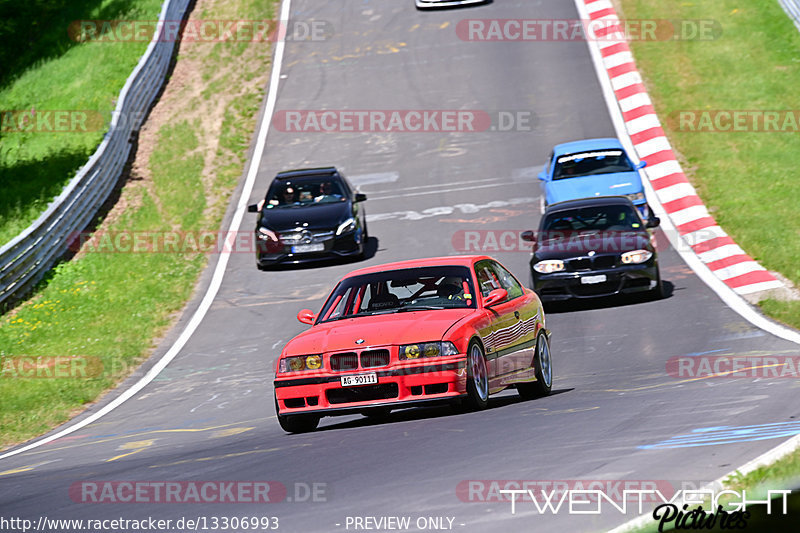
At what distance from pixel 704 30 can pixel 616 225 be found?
17584 millimetres

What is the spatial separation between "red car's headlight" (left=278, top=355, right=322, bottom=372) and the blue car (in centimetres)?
1208

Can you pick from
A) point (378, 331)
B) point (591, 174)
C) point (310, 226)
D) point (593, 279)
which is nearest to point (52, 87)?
point (310, 226)

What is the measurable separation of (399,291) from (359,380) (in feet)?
5.50

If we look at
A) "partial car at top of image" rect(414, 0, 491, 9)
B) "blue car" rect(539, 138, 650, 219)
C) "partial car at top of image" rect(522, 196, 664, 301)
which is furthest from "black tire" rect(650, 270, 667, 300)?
"partial car at top of image" rect(414, 0, 491, 9)

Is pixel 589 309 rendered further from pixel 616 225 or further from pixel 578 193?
pixel 578 193

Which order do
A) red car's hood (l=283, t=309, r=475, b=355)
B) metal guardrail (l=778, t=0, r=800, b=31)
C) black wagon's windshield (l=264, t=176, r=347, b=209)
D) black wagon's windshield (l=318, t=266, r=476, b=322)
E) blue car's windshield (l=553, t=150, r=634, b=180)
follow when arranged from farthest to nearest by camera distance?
metal guardrail (l=778, t=0, r=800, b=31)
black wagon's windshield (l=264, t=176, r=347, b=209)
blue car's windshield (l=553, t=150, r=634, b=180)
black wagon's windshield (l=318, t=266, r=476, b=322)
red car's hood (l=283, t=309, r=475, b=355)

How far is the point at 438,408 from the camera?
37.8 feet

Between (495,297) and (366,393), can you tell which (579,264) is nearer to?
(495,297)

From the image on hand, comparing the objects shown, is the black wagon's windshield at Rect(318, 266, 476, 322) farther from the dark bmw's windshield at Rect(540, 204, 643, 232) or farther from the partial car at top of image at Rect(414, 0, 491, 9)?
the partial car at top of image at Rect(414, 0, 491, 9)

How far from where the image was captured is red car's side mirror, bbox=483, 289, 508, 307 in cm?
1118

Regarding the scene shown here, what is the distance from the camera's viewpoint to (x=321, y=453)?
941 centimetres

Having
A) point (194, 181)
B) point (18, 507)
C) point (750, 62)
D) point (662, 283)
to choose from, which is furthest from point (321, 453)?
point (750, 62)

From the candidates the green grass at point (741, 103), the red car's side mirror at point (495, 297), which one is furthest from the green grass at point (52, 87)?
the red car's side mirror at point (495, 297)

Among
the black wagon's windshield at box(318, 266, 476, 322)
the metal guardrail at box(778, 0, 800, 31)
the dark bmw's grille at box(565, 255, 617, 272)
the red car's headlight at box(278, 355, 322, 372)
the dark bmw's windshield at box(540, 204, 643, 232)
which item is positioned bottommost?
the dark bmw's grille at box(565, 255, 617, 272)
